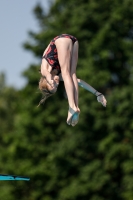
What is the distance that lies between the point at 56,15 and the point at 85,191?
9.40 metres

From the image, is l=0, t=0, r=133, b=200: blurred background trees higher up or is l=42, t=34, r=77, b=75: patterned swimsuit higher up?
Result: l=0, t=0, r=133, b=200: blurred background trees

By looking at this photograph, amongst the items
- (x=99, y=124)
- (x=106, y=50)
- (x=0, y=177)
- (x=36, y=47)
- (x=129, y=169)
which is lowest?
(x=0, y=177)

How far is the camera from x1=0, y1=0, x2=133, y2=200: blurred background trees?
1061 inches

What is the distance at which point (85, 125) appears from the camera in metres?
27.8

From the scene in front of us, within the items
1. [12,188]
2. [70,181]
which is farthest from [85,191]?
[12,188]

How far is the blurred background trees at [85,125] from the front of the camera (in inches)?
1061

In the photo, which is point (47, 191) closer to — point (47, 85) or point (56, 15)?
point (56, 15)

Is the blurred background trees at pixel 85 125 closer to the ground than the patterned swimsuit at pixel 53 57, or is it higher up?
higher up

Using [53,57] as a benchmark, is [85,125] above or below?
above

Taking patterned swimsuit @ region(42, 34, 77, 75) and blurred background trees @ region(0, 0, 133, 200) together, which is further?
blurred background trees @ region(0, 0, 133, 200)

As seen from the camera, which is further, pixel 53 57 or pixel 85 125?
pixel 85 125

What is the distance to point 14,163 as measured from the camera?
31.3 m

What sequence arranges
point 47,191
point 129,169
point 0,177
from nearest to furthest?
point 0,177
point 129,169
point 47,191

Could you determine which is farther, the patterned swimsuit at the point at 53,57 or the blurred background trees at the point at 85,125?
the blurred background trees at the point at 85,125
